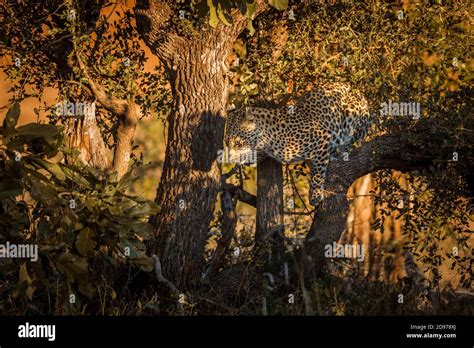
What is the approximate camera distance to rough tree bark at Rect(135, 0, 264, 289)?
10.6 meters

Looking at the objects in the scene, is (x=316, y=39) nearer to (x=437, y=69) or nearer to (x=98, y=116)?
(x=437, y=69)

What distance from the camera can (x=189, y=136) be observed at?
10625 mm

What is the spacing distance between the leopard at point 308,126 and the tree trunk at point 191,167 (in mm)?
1377

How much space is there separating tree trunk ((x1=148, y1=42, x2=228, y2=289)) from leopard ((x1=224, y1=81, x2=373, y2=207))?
4.52 ft

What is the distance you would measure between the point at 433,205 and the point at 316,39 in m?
2.77

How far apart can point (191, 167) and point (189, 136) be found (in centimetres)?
37

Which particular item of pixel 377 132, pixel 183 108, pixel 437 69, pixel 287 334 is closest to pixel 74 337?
pixel 287 334

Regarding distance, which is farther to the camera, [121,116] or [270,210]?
[270,210]
